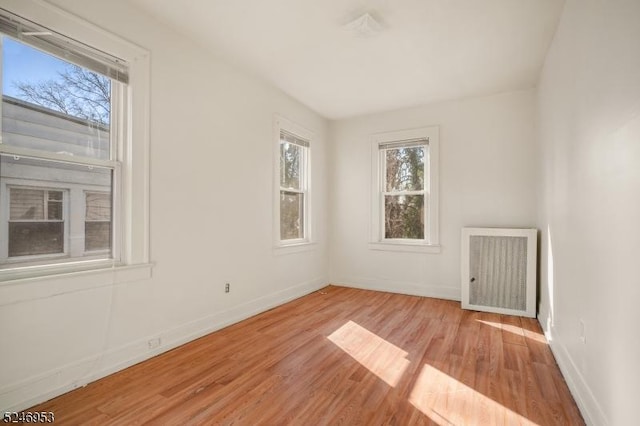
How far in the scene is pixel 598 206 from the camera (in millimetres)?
1634

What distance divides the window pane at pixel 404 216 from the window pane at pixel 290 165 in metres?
1.38

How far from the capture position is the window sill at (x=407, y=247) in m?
4.39

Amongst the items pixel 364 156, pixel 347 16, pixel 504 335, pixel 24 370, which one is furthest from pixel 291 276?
pixel 347 16

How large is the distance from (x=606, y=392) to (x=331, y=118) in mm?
4458

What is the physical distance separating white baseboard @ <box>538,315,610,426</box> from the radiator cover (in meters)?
1.07

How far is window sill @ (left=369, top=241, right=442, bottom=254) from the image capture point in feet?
14.4

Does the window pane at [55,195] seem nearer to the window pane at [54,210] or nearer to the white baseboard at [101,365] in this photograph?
the window pane at [54,210]

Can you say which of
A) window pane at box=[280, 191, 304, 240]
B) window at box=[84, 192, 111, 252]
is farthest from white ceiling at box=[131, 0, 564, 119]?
Result: window at box=[84, 192, 111, 252]

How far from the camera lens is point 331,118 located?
201 inches

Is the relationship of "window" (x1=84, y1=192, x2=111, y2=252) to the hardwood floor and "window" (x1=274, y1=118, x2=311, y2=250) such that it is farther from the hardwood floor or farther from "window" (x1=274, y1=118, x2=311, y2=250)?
"window" (x1=274, y1=118, x2=311, y2=250)

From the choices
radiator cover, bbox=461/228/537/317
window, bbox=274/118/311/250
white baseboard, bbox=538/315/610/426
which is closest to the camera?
white baseboard, bbox=538/315/610/426

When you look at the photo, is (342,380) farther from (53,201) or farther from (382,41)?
(382,41)

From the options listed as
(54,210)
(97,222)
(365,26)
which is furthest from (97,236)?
(365,26)

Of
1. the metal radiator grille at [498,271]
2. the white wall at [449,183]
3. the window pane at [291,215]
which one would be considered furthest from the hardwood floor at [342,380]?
the window pane at [291,215]
